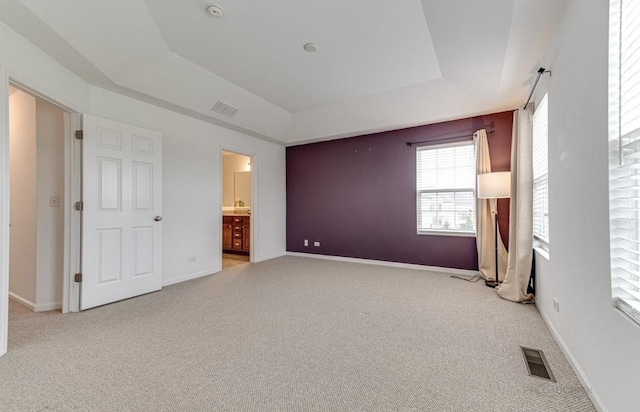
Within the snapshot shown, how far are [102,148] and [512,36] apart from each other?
4.19m

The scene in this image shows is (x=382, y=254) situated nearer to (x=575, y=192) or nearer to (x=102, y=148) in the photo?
(x=575, y=192)

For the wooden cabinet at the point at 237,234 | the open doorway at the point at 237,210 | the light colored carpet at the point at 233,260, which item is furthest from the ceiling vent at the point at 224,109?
the light colored carpet at the point at 233,260

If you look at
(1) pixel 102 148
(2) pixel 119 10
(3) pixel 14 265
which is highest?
(2) pixel 119 10

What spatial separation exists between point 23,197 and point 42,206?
1.16 ft

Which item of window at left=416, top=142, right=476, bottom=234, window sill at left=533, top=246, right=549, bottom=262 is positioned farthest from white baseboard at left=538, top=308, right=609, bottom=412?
window at left=416, top=142, right=476, bottom=234

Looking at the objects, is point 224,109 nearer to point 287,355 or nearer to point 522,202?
point 287,355

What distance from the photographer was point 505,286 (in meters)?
3.29

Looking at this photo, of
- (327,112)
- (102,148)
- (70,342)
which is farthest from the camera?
(327,112)

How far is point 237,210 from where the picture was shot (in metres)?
6.85

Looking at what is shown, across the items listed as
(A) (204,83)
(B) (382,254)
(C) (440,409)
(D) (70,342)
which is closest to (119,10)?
(A) (204,83)

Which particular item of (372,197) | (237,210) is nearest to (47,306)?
(237,210)

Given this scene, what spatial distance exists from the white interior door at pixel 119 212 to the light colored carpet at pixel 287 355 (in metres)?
0.30

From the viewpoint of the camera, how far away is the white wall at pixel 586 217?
1322mm

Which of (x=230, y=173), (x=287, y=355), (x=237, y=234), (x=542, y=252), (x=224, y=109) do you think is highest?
(x=224, y=109)
